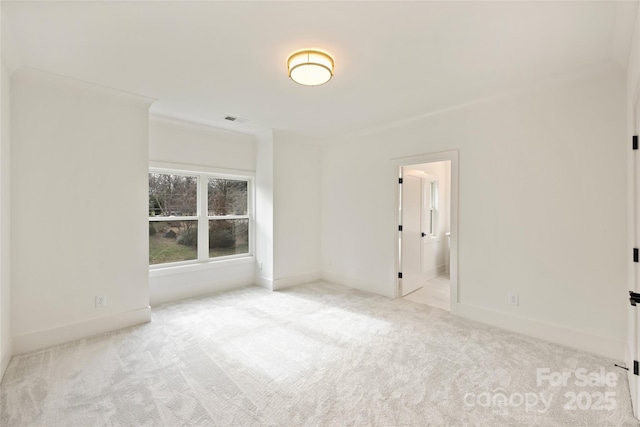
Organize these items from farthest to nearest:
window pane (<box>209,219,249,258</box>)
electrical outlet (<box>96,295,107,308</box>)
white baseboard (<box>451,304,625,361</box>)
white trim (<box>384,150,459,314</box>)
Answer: window pane (<box>209,219,249,258</box>) < white trim (<box>384,150,459,314</box>) < electrical outlet (<box>96,295,107,308</box>) < white baseboard (<box>451,304,625,361</box>)

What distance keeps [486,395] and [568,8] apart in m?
2.64

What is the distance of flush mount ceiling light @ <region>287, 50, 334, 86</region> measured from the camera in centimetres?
230

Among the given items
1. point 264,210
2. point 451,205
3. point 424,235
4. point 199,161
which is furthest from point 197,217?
point 424,235

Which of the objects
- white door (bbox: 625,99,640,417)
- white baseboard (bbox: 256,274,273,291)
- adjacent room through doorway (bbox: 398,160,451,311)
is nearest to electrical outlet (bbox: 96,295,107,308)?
white baseboard (bbox: 256,274,273,291)

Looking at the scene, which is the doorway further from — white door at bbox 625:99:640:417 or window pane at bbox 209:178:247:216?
window pane at bbox 209:178:247:216

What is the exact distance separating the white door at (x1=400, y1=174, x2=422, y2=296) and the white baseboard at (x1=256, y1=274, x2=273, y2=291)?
6.86ft

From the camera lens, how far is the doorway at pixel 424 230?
11.9 feet

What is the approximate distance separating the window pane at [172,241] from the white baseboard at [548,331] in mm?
3842

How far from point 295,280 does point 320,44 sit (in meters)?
3.75

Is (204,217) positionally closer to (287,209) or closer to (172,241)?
(172,241)

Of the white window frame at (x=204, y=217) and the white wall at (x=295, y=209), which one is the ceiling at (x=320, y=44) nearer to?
the white window frame at (x=204, y=217)

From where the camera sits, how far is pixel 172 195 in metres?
4.29

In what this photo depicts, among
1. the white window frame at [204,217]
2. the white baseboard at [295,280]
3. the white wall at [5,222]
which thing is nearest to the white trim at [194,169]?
the white window frame at [204,217]

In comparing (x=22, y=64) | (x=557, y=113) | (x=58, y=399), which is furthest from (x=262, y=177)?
(x=557, y=113)
